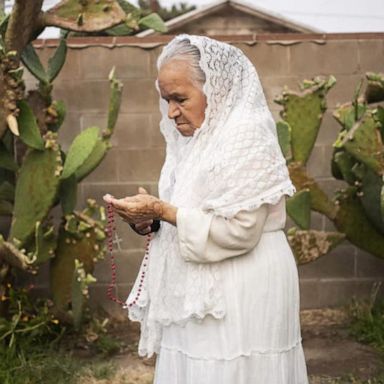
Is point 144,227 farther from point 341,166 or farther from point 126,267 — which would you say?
point 126,267

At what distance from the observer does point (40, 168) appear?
4.70 meters

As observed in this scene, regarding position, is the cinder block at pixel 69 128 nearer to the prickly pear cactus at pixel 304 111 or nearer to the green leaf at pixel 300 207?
the prickly pear cactus at pixel 304 111

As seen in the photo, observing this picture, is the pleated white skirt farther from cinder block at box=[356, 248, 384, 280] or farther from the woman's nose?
cinder block at box=[356, 248, 384, 280]

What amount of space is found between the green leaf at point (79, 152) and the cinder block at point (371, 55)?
1947 millimetres

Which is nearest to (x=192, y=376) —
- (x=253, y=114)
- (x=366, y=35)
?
(x=253, y=114)

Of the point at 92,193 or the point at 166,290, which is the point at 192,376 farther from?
the point at 92,193

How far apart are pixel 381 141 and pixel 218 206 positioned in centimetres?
241

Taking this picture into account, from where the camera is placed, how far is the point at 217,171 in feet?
8.40

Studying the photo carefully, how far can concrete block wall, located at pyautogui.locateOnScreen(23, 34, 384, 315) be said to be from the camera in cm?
549

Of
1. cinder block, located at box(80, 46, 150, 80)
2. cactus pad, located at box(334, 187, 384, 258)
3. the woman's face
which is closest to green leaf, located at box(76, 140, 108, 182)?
cinder block, located at box(80, 46, 150, 80)

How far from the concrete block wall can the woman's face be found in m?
2.87

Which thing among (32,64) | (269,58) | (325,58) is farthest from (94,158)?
(325,58)

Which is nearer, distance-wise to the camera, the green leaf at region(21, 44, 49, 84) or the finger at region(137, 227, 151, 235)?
the finger at region(137, 227, 151, 235)

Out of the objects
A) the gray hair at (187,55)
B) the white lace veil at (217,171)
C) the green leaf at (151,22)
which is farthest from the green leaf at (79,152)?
the gray hair at (187,55)
